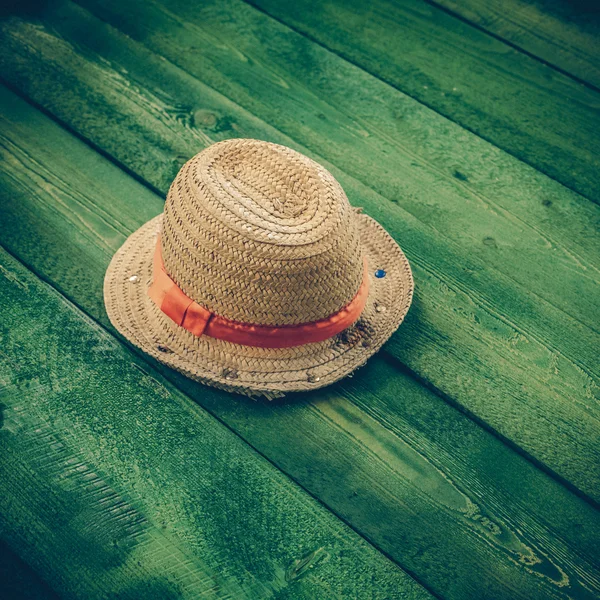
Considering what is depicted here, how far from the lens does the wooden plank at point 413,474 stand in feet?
3.81

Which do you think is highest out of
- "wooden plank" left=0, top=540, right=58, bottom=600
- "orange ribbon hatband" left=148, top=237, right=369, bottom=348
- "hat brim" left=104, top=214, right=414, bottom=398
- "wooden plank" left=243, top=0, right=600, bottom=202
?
"wooden plank" left=243, top=0, right=600, bottom=202

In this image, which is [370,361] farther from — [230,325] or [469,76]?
[469,76]

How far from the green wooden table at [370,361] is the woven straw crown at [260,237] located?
232 mm

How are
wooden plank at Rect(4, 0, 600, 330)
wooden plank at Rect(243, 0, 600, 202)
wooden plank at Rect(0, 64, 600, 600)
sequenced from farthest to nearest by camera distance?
wooden plank at Rect(243, 0, 600, 202) < wooden plank at Rect(4, 0, 600, 330) < wooden plank at Rect(0, 64, 600, 600)

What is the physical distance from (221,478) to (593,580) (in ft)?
2.39

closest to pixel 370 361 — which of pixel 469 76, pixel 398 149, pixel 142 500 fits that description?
pixel 142 500

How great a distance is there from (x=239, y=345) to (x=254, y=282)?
16cm

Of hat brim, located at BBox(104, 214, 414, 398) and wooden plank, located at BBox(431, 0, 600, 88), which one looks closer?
hat brim, located at BBox(104, 214, 414, 398)

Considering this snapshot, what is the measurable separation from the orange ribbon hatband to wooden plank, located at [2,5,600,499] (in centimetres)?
21

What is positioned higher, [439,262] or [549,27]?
[549,27]

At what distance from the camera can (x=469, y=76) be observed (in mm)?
1924

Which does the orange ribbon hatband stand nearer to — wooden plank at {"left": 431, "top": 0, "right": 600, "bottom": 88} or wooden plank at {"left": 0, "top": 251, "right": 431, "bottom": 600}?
wooden plank at {"left": 0, "top": 251, "right": 431, "bottom": 600}

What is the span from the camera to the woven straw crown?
3.67 ft

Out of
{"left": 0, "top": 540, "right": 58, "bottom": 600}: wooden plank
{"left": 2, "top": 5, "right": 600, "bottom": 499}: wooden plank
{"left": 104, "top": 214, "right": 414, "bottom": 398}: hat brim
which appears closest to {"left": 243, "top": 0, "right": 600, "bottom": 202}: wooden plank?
{"left": 2, "top": 5, "right": 600, "bottom": 499}: wooden plank
